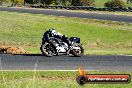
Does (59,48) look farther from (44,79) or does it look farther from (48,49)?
(44,79)

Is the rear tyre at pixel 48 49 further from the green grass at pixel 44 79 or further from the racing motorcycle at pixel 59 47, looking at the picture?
the green grass at pixel 44 79

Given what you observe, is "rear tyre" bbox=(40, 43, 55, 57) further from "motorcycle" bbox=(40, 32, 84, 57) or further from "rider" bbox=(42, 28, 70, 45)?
"rider" bbox=(42, 28, 70, 45)

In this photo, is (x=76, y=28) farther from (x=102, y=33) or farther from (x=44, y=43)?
(x=44, y=43)

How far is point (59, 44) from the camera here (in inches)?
806

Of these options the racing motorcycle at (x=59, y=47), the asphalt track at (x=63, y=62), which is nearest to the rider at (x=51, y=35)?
the racing motorcycle at (x=59, y=47)

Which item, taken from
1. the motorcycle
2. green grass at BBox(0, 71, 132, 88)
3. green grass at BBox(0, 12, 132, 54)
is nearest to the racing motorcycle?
the motorcycle

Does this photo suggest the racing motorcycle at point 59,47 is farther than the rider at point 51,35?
No

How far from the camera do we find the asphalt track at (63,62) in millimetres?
16500

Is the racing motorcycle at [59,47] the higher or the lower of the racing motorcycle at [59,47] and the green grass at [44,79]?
the lower

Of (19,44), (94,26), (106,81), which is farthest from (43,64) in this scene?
(94,26)

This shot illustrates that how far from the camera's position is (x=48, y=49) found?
66.2 ft

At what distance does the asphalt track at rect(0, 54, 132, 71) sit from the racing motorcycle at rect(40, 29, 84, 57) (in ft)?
1.47

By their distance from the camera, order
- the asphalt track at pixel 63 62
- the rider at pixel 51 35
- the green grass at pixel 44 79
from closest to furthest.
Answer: the green grass at pixel 44 79, the asphalt track at pixel 63 62, the rider at pixel 51 35

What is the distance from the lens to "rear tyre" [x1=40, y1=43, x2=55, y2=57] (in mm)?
20000
